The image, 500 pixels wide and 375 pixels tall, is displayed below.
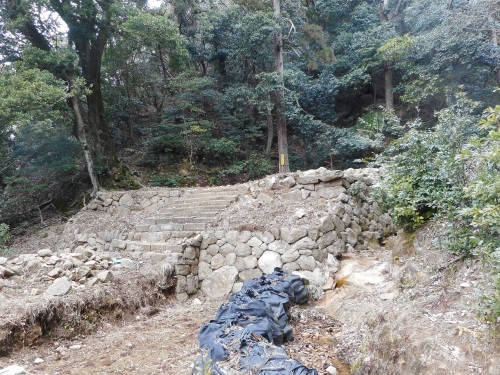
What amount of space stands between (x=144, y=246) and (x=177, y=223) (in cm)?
74

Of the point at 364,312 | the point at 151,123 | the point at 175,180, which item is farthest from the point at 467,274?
the point at 151,123

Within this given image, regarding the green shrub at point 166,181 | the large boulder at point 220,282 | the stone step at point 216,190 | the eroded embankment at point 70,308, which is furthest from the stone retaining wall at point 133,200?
the eroded embankment at point 70,308

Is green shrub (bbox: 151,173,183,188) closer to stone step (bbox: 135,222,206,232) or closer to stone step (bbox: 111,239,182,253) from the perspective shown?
stone step (bbox: 135,222,206,232)

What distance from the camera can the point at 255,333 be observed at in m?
2.83

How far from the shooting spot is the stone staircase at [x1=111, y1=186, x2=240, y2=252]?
5.83 m

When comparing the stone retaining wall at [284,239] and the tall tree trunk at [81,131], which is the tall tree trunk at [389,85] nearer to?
the stone retaining wall at [284,239]

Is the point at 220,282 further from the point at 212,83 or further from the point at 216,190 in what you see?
the point at 212,83

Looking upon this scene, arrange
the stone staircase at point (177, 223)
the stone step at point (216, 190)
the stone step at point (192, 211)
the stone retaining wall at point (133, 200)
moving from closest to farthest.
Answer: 1. the stone staircase at point (177, 223)
2. the stone step at point (192, 211)
3. the stone step at point (216, 190)
4. the stone retaining wall at point (133, 200)

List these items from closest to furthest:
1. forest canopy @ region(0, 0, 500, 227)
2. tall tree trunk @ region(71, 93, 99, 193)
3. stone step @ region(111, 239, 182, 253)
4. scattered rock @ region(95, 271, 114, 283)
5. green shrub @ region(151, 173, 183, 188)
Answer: scattered rock @ region(95, 271, 114, 283)
stone step @ region(111, 239, 182, 253)
forest canopy @ region(0, 0, 500, 227)
tall tree trunk @ region(71, 93, 99, 193)
green shrub @ region(151, 173, 183, 188)

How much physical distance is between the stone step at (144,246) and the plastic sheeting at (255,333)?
190cm

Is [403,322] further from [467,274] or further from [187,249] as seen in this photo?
[187,249]

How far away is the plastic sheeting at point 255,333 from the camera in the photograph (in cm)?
230

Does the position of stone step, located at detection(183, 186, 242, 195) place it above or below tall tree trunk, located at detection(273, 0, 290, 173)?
below

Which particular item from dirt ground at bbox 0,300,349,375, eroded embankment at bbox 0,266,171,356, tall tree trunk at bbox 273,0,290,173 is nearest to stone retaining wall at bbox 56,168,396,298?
eroded embankment at bbox 0,266,171,356
